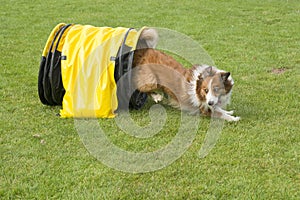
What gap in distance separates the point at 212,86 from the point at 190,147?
0.88m

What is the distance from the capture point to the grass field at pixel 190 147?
3693 mm

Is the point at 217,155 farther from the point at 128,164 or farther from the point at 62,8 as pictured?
the point at 62,8

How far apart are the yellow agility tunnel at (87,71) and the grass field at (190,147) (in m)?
0.20

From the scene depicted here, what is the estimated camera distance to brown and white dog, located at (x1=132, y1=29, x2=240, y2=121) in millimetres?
Answer: 5008

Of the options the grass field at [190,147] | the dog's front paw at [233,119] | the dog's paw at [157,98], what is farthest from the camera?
the dog's paw at [157,98]

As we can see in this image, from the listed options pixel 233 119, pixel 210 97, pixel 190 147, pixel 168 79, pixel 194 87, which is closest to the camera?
pixel 190 147

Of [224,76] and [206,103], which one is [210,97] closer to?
[206,103]

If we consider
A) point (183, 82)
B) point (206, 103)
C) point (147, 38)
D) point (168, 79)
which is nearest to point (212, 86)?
point (206, 103)

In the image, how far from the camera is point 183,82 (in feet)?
17.2

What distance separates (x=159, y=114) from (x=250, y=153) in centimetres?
136

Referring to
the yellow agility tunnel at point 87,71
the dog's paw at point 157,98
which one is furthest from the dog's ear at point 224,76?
the yellow agility tunnel at point 87,71

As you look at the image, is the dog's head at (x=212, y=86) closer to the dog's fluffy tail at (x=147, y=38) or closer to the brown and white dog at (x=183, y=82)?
the brown and white dog at (x=183, y=82)

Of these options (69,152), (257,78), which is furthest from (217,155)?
(257,78)

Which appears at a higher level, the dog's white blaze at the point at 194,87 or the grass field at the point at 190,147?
the dog's white blaze at the point at 194,87
